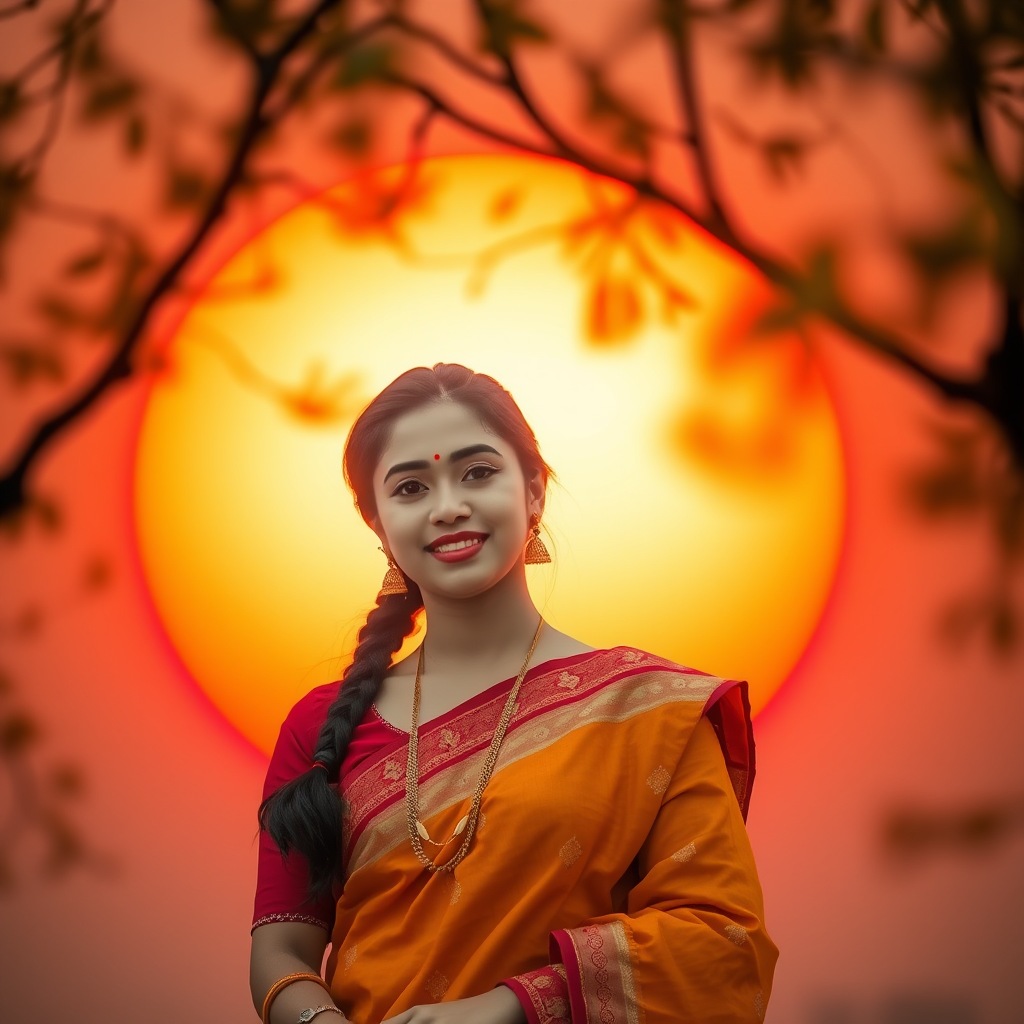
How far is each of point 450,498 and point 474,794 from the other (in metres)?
0.43

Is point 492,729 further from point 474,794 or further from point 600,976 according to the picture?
point 600,976

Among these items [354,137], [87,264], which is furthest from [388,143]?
[87,264]

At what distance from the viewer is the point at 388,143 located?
90.0 inches

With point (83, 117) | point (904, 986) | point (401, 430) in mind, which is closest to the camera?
point (401, 430)

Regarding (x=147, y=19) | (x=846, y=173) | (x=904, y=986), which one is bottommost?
(x=904, y=986)

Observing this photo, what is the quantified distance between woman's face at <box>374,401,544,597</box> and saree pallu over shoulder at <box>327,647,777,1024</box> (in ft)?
0.65

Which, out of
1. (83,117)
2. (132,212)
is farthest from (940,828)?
(83,117)

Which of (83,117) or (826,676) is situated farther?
(83,117)

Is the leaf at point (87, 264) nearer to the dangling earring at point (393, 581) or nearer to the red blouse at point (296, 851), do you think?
the dangling earring at point (393, 581)

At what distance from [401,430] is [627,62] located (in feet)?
2.99

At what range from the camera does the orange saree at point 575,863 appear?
59.9 inches

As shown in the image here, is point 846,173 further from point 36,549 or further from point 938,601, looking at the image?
point 36,549

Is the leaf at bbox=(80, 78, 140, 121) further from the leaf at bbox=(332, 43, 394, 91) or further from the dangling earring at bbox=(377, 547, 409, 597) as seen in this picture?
the dangling earring at bbox=(377, 547, 409, 597)

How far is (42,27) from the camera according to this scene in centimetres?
247
